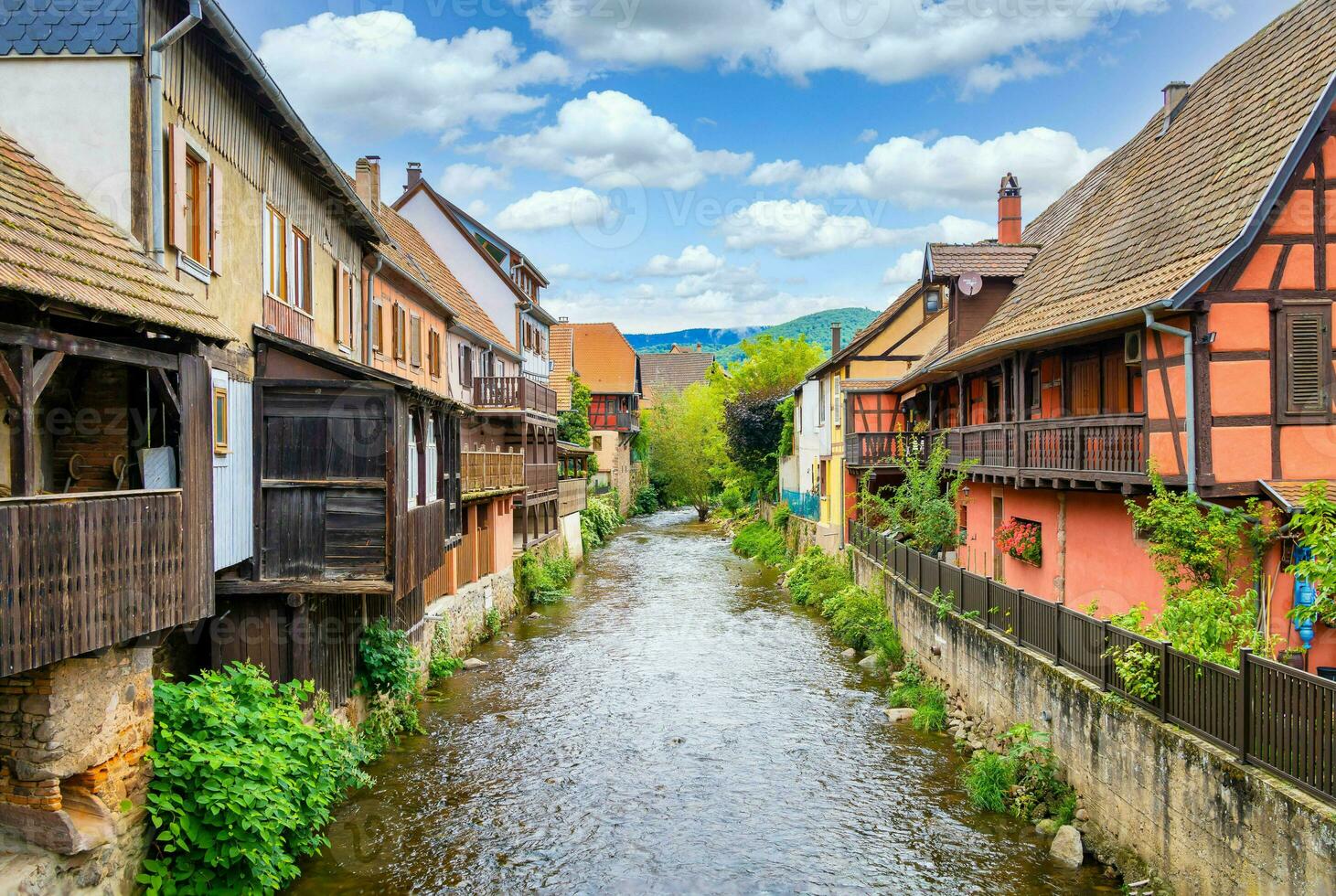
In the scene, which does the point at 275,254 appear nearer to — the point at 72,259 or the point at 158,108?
the point at 158,108

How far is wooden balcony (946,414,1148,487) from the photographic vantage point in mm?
12094

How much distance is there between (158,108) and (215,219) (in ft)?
5.43

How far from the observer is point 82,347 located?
6.97 metres

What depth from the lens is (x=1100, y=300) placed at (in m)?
13.7

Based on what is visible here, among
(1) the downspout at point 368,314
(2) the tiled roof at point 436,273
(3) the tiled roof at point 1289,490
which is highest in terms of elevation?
(2) the tiled roof at point 436,273

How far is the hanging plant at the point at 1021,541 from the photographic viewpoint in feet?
52.9

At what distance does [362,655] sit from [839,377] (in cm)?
1974

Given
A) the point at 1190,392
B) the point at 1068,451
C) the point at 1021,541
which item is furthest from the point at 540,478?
the point at 1190,392

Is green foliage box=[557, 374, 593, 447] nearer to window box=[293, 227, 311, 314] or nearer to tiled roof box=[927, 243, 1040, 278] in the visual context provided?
tiled roof box=[927, 243, 1040, 278]

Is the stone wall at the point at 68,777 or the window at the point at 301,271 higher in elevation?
the window at the point at 301,271

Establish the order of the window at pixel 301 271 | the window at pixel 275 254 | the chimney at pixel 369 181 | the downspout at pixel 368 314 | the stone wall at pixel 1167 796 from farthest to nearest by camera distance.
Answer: the chimney at pixel 369 181 < the downspout at pixel 368 314 < the window at pixel 301 271 < the window at pixel 275 254 < the stone wall at pixel 1167 796

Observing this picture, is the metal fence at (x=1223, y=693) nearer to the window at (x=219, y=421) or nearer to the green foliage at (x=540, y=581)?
the window at (x=219, y=421)

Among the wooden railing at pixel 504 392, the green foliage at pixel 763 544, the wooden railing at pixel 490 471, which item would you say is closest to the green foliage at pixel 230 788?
the wooden railing at pixel 490 471

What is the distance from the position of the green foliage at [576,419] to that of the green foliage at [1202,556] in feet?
120
